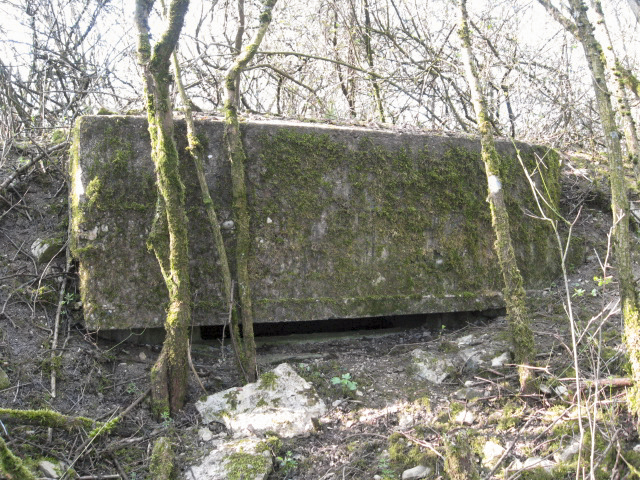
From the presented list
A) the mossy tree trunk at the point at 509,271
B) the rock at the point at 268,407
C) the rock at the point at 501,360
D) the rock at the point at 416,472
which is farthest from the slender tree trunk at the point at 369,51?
the rock at the point at 416,472

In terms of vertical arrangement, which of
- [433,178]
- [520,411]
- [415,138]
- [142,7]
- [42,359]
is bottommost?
[520,411]

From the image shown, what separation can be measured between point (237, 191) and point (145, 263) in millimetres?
809

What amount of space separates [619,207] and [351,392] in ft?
6.41

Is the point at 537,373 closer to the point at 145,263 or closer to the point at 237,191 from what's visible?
the point at 237,191

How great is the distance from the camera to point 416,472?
2656mm

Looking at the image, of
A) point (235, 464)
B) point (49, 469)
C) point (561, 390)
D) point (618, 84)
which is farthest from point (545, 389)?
point (49, 469)

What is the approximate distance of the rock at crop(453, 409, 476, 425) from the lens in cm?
303

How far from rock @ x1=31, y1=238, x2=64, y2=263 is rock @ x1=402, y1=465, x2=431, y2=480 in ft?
9.71

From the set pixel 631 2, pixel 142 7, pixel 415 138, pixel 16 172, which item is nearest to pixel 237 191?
pixel 142 7

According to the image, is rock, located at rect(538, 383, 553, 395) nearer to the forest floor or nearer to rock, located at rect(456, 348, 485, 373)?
the forest floor

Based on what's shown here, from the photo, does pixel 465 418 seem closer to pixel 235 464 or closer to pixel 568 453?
pixel 568 453

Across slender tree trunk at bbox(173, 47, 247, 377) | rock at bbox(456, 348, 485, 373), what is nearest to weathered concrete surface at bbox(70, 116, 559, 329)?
slender tree trunk at bbox(173, 47, 247, 377)

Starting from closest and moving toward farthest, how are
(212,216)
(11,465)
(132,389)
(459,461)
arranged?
(11,465) → (459,461) → (132,389) → (212,216)

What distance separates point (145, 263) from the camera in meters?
3.60
